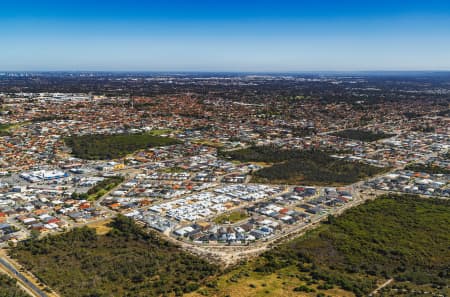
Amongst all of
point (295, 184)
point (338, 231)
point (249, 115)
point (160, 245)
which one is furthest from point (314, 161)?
point (249, 115)

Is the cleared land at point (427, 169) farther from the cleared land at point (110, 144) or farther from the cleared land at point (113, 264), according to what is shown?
the cleared land at point (110, 144)

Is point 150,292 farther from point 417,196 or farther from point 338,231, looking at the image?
point 417,196

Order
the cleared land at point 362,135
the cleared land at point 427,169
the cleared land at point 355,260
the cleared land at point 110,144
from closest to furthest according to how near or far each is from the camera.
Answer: the cleared land at point 355,260
the cleared land at point 427,169
the cleared land at point 110,144
the cleared land at point 362,135

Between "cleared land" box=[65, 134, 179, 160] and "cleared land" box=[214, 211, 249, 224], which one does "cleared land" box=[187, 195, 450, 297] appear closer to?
"cleared land" box=[214, 211, 249, 224]

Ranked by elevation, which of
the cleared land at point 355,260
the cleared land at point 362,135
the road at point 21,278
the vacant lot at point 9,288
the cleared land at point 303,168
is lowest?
the cleared land at point 355,260

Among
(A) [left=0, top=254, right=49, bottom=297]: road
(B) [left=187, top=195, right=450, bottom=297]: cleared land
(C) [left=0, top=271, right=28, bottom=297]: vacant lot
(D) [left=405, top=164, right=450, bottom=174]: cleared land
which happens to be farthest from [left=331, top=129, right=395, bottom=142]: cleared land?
(C) [left=0, top=271, right=28, bottom=297]: vacant lot

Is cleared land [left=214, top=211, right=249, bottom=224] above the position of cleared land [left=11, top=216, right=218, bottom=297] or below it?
above

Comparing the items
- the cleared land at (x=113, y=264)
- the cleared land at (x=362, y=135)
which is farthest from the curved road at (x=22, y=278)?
the cleared land at (x=362, y=135)
